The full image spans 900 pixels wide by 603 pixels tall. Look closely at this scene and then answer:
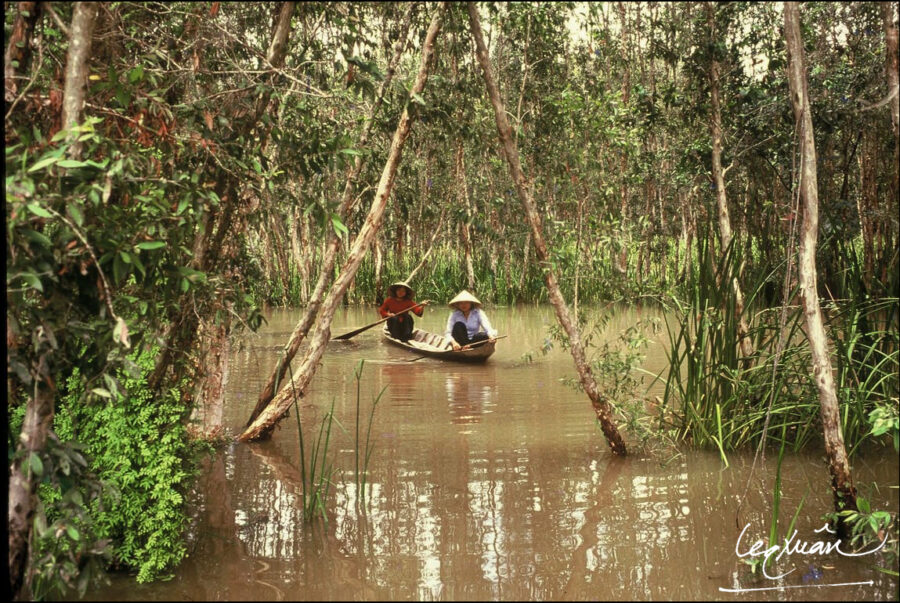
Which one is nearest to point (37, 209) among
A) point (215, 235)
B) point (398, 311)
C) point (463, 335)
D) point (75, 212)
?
point (75, 212)

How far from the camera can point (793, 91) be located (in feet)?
14.2

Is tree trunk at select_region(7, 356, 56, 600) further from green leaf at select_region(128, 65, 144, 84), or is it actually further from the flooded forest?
green leaf at select_region(128, 65, 144, 84)

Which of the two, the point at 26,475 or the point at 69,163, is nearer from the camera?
the point at 69,163

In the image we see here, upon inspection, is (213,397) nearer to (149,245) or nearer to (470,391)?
(470,391)

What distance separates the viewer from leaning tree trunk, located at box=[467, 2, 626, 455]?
564cm

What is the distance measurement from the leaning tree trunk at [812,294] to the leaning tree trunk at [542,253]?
1.88 meters

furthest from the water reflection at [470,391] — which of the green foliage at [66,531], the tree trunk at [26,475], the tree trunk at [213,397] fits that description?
the tree trunk at [26,475]

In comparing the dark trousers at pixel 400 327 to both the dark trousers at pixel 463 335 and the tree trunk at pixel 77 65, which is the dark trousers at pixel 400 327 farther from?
the tree trunk at pixel 77 65

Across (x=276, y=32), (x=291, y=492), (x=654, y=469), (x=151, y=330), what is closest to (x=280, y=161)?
(x=276, y=32)

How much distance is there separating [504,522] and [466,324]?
6952 millimetres

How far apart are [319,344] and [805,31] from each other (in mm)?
4566

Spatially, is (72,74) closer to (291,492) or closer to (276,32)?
(276,32)

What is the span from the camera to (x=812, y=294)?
13.9 feet

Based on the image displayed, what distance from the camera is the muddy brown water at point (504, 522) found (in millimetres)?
4227
